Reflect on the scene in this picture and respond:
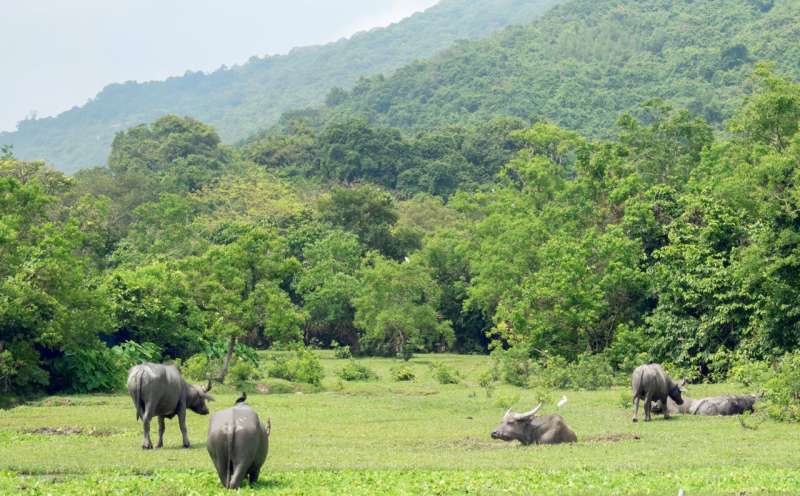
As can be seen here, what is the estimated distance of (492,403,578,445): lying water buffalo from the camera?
22484mm

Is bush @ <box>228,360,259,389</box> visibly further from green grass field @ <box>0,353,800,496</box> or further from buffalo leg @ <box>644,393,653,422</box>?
buffalo leg @ <box>644,393,653,422</box>

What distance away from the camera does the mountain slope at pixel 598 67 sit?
119m

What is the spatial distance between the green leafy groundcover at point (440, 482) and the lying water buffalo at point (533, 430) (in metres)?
4.72

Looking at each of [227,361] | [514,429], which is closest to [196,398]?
[514,429]

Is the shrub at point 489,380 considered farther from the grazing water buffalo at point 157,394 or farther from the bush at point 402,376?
the grazing water buffalo at point 157,394

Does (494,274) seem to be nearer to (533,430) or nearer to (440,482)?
(533,430)

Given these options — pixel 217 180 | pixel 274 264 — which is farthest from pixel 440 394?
pixel 217 180

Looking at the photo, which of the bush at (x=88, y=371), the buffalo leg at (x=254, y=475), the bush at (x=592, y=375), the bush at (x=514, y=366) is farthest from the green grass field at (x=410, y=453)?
the bush at (x=514, y=366)

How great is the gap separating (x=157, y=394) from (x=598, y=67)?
127 meters

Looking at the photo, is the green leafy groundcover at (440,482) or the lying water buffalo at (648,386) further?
the lying water buffalo at (648,386)

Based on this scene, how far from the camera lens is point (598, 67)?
140875 millimetres

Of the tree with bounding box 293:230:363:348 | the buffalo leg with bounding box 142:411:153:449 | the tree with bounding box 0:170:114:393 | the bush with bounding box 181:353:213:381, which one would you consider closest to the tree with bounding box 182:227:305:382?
the bush with bounding box 181:353:213:381

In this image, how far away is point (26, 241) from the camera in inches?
1503

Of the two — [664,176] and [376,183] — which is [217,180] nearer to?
[376,183]
